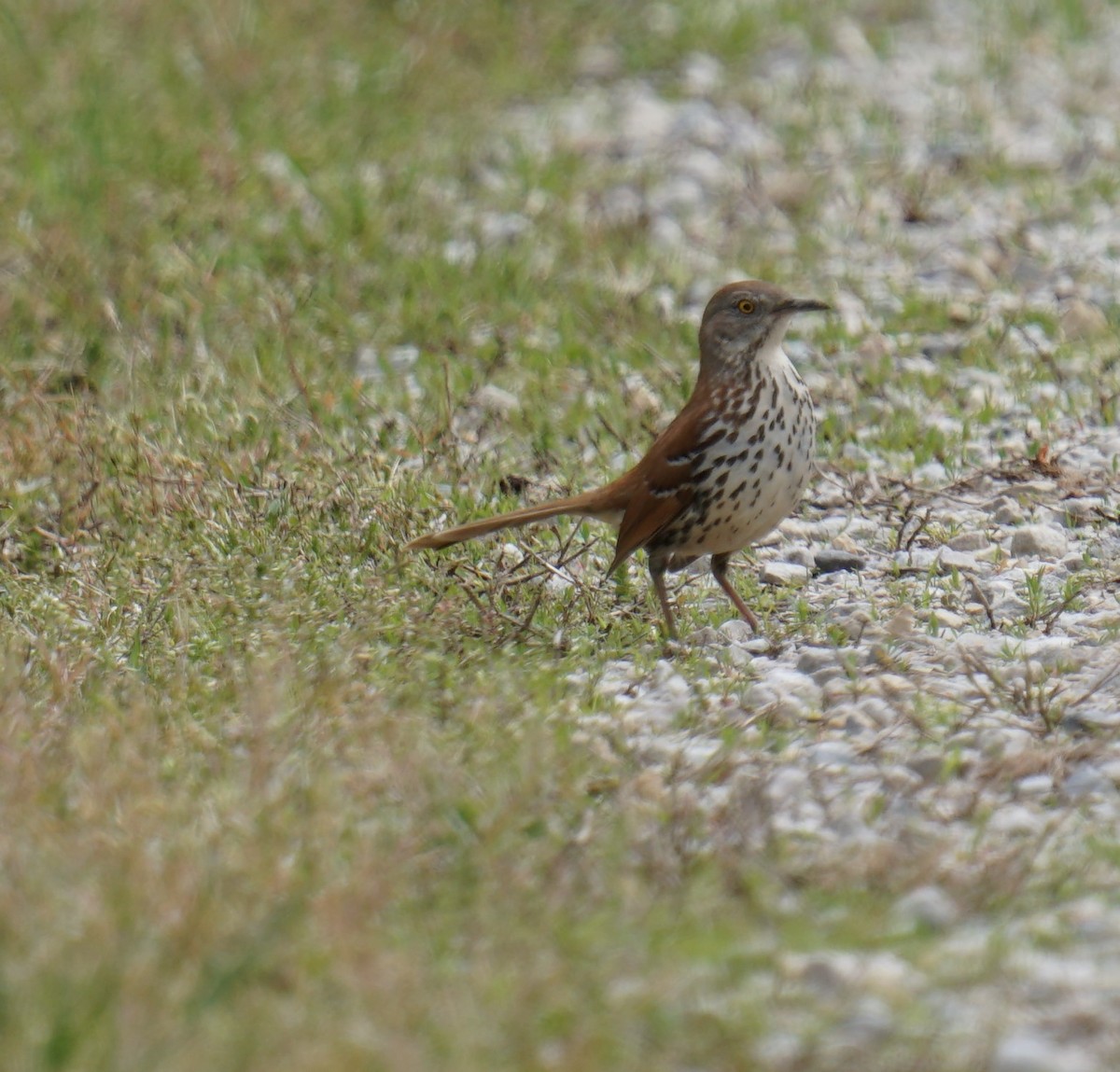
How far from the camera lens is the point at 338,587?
19.1 feet

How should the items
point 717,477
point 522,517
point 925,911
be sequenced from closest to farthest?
point 925,911, point 717,477, point 522,517

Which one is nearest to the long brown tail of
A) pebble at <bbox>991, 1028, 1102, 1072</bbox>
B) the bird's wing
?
the bird's wing

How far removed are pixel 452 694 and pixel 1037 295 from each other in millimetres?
4307

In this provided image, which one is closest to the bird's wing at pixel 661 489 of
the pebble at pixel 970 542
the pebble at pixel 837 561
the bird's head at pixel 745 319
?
the bird's head at pixel 745 319

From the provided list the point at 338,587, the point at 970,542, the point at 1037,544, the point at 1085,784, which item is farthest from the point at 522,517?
the point at 1085,784

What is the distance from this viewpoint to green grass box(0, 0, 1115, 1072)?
341 cm

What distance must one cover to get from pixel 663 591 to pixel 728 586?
0.80 feet

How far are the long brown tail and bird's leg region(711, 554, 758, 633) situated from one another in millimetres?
363

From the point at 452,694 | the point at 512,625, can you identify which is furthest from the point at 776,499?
the point at 452,694

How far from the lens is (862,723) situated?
16.0ft

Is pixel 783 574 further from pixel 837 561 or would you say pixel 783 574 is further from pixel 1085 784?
pixel 1085 784

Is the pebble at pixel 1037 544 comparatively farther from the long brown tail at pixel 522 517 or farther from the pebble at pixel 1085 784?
the pebble at pixel 1085 784

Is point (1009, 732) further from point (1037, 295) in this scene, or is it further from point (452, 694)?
point (1037, 295)

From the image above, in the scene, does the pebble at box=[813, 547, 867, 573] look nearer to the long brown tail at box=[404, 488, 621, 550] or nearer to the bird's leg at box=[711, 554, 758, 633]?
the bird's leg at box=[711, 554, 758, 633]
